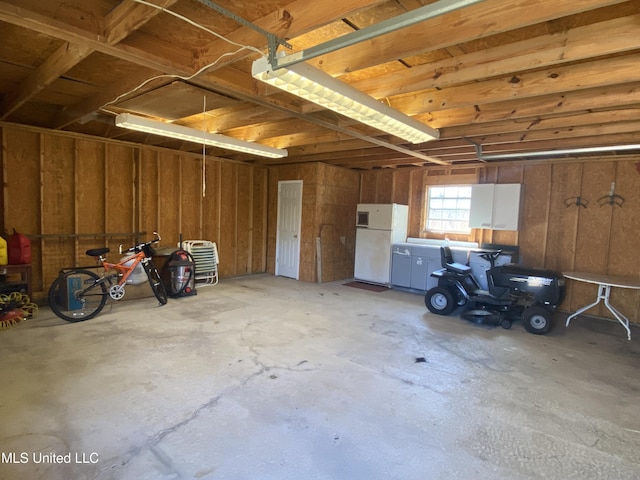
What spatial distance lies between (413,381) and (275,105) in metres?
2.78

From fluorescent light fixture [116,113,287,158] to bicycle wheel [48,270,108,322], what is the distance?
1994mm

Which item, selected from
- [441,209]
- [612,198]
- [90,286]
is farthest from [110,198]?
[612,198]

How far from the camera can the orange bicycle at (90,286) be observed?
4219 mm

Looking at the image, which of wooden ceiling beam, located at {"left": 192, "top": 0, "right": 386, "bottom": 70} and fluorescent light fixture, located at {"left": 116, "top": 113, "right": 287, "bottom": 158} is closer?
wooden ceiling beam, located at {"left": 192, "top": 0, "right": 386, "bottom": 70}

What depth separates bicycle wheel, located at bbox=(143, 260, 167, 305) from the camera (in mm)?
4906

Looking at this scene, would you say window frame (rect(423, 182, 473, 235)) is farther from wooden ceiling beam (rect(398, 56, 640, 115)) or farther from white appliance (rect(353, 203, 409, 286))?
wooden ceiling beam (rect(398, 56, 640, 115))

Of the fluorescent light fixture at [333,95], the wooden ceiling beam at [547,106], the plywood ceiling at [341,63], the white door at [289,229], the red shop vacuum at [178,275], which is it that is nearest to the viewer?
the plywood ceiling at [341,63]

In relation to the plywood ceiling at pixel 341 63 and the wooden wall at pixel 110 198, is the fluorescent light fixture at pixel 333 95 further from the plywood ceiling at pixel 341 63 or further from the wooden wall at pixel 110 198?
the wooden wall at pixel 110 198

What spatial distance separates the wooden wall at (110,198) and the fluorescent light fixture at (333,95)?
3276 millimetres

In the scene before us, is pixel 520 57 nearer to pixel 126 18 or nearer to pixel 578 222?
pixel 126 18
